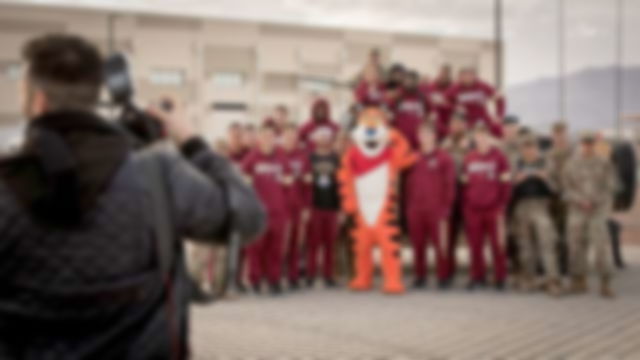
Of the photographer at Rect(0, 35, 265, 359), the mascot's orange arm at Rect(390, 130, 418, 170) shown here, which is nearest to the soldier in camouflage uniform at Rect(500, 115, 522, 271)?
the mascot's orange arm at Rect(390, 130, 418, 170)

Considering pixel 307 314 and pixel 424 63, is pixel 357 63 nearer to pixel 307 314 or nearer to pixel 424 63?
pixel 424 63

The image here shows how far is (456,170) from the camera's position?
425 inches

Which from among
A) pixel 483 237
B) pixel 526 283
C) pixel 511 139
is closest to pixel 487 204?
pixel 483 237

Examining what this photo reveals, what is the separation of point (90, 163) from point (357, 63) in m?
36.5

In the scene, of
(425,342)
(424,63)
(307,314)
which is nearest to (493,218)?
(307,314)

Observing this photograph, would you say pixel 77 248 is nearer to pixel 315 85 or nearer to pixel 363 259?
pixel 363 259

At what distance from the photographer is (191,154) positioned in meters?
2.17

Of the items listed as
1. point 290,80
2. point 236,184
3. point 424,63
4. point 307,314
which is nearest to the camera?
point 236,184

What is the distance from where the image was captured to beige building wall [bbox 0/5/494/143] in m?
32.1

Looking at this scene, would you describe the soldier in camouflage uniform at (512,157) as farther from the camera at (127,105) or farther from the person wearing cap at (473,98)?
the camera at (127,105)

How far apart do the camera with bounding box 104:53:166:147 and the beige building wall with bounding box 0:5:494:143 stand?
28.5 meters

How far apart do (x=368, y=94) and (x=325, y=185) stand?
163 centimetres

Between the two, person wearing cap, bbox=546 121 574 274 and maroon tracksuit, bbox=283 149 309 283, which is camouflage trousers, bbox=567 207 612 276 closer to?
person wearing cap, bbox=546 121 574 274

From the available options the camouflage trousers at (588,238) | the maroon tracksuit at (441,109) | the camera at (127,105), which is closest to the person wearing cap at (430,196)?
the camouflage trousers at (588,238)
